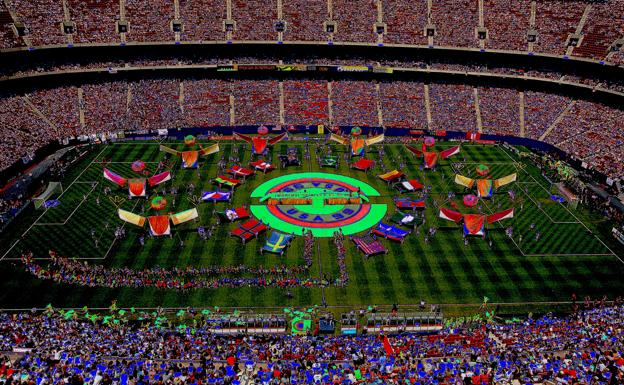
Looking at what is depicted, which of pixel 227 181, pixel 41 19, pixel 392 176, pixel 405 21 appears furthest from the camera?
pixel 405 21

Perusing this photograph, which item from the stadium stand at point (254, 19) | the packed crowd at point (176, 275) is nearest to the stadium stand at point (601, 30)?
the stadium stand at point (254, 19)

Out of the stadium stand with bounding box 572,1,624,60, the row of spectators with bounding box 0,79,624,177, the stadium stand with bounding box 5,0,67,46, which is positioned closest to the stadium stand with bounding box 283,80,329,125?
the row of spectators with bounding box 0,79,624,177

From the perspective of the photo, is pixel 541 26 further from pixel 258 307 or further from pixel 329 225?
pixel 258 307

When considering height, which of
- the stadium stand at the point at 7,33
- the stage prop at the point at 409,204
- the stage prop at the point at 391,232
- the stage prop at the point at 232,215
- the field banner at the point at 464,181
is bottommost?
the stage prop at the point at 391,232

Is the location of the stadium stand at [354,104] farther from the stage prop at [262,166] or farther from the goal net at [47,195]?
the goal net at [47,195]

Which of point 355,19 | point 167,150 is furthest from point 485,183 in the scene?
point 167,150

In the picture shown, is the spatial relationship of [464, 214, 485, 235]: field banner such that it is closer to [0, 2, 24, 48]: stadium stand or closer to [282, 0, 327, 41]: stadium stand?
[282, 0, 327, 41]: stadium stand

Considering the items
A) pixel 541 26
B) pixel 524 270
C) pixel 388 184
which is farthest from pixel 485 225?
pixel 541 26

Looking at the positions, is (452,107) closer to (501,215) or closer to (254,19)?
(501,215)
